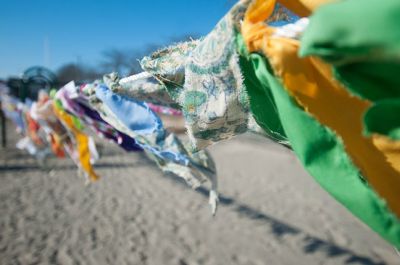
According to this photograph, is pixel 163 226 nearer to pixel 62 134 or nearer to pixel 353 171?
pixel 62 134

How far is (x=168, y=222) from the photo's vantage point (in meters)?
2.89

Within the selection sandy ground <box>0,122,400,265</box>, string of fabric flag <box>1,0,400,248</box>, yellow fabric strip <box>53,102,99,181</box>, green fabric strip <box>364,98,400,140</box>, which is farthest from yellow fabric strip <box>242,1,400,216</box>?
sandy ground <box>0,122,400,265</box>

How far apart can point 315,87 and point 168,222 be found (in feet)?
8.44

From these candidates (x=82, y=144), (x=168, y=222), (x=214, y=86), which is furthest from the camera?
(x=168, y=222)

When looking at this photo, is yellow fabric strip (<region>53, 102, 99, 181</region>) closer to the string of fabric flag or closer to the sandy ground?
the sandy ground

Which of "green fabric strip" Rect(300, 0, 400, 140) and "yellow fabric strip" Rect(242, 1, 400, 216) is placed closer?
"green fabric strip" Rect(300, 0, 400, 140)

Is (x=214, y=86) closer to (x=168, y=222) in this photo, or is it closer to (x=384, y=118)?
(x=384, y=118)

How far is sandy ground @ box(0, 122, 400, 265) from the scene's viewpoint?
2348mm

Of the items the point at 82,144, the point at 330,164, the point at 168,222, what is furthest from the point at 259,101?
the point at 168,222

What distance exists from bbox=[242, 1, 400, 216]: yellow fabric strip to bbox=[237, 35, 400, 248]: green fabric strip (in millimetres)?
20

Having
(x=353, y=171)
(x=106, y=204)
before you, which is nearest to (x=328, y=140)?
(x=353, y=171)

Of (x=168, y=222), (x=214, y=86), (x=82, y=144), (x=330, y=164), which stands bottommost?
(x=168, y=222)

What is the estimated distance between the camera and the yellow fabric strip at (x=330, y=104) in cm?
50

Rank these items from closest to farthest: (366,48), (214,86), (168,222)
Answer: (366,48) → (214,86) → (168,222)
